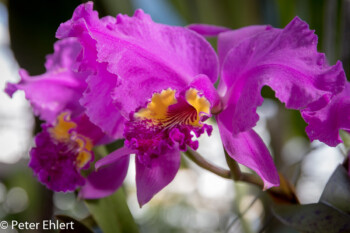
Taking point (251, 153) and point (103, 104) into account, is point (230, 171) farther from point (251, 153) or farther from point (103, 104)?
point (103, 104)

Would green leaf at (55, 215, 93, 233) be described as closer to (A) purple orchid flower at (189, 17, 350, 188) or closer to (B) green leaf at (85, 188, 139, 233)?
(B) green leaf at (85, 188, 139, 233)

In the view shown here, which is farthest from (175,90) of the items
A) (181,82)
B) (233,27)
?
(233,27)

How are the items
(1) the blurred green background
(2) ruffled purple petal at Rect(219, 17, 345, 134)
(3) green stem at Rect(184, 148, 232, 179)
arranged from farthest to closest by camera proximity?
(1) the blurred green background → (3) green stem at Rect(184, 148, 232, 179) → (2) ruffled purple petal at Rect(219, 17, 345, 134)

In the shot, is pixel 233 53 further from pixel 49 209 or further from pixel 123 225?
pixel 49 209

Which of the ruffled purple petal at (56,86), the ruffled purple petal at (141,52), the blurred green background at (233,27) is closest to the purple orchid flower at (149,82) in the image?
the ruffled purple petal at (141,52)

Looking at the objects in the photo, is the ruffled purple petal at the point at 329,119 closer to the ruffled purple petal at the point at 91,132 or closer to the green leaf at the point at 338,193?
the green leaf at the point at 338,193

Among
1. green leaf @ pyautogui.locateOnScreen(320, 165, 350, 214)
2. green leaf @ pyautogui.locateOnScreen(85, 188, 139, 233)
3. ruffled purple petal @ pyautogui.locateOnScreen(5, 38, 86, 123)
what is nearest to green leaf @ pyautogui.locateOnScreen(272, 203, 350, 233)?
green leaf @ pyautogui.locateOnScreen(320, 165, 350, 214)

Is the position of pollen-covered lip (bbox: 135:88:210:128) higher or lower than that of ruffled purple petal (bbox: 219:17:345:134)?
lower
